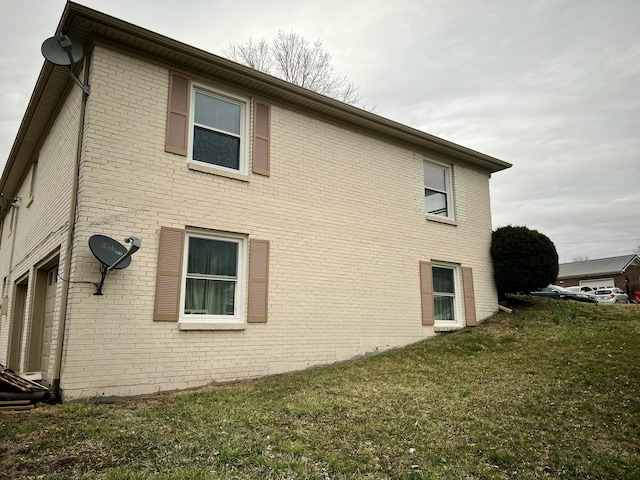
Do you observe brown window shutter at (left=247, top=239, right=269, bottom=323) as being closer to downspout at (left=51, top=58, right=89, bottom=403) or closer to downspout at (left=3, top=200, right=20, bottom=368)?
downspout at (left=51, top=58, right=89, bottom=403)

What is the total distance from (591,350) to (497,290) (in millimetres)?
4614

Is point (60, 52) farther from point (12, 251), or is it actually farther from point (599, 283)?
point (599, 283)

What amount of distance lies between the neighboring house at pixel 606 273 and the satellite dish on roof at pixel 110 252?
46413mm

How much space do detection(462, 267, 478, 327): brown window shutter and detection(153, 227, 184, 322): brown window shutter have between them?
7.38 m

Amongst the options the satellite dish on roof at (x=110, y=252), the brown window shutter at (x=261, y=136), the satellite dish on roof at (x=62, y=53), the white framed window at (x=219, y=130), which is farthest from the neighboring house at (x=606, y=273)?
the satellite dish on roof at (x=62, y=53)

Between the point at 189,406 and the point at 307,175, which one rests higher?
the point at 307,175

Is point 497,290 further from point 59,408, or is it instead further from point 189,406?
point 59,408

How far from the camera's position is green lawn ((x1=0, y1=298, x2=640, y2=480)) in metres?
4.23

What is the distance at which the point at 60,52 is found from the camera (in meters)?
7.13

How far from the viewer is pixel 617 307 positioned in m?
13.7

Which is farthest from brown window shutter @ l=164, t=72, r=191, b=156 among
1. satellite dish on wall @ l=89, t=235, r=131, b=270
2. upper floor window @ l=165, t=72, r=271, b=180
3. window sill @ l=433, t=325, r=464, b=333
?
window sill @ l=433, t=325, r=464, b=333

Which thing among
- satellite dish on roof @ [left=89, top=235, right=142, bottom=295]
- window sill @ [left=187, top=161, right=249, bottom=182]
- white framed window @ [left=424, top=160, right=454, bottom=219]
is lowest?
satellite dish on roof @ [left=89, top=235, right=142, bottom=295]

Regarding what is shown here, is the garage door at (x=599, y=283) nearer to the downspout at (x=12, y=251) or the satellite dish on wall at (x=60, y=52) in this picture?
the downspout at (x=12, y=251)

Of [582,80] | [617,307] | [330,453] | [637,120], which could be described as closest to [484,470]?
[330,453]
